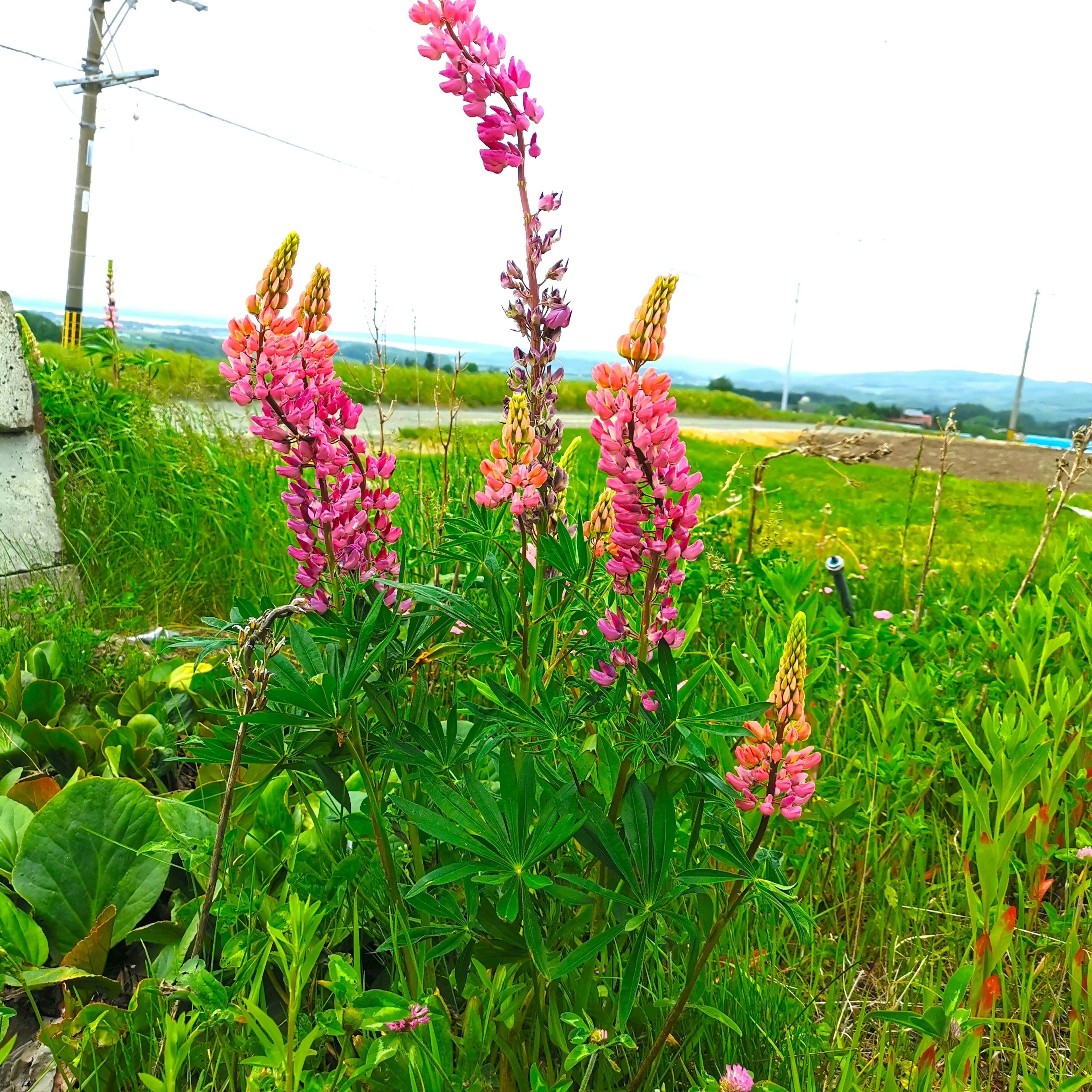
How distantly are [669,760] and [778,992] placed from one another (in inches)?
24.3

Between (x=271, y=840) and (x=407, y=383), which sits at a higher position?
(x=407, y=383)

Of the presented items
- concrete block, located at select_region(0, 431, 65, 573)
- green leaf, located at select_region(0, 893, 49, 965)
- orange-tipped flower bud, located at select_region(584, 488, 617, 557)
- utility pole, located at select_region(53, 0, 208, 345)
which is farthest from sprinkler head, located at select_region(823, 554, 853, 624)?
utility pole, located at select_region(53, 0, 208, 345)

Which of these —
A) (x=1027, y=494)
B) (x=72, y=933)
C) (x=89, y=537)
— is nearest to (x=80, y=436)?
(x=89, y=537)

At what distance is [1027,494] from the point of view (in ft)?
32.4

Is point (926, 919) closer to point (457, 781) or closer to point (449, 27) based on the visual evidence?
point (457, 781)

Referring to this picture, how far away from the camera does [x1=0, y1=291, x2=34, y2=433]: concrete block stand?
3848 millimetres

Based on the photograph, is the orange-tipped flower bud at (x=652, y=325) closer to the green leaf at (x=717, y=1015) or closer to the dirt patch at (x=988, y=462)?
the green leaf at (x=717, y=1015)

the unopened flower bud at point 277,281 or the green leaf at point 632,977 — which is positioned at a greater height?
the unopened flower bud at point 277,281

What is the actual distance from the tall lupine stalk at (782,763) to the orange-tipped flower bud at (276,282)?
0.79 metres

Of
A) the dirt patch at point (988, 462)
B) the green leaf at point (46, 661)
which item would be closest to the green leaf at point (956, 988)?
the green leaf at point (46, 661)

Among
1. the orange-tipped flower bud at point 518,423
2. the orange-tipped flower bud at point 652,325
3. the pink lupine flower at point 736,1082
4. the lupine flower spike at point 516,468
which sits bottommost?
the pink lupine flower at point 736,1082

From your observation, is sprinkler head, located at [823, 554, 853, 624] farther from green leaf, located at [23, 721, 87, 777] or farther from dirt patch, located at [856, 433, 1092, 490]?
dirt patch, located at [856, 433, 1092, 490]

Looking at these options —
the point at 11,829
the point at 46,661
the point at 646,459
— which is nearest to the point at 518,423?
the point at 646,459

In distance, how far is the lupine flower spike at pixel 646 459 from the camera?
1070mm
